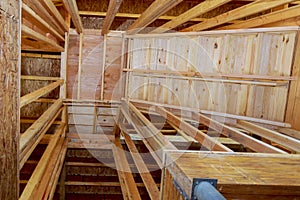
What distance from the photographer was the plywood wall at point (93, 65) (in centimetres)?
509

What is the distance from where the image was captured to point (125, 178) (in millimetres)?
3287

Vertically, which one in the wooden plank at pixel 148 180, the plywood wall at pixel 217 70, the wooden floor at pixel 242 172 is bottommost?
the wooden plank at pixel 148 180

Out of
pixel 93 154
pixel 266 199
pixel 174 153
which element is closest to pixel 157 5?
pixel 174 153

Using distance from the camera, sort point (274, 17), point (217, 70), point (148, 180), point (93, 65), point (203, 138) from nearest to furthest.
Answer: point (203, 138), point (148, 180), point (274, 17), point (217, 70), point (93, 65)

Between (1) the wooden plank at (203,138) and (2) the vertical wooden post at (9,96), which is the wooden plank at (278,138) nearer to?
(1) the wooden plank at (203,138)

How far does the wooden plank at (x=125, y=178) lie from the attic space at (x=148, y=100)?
0.02 meters

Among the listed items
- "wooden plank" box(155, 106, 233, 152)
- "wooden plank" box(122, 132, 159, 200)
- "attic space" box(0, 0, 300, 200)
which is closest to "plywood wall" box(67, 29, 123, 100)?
"attic space" box(0, 0, 300, 200)

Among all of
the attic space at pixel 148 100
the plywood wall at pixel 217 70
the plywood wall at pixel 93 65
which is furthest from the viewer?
the plywood wall at pixel 93 65

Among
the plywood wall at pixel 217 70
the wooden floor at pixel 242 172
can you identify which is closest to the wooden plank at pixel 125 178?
the plywood wall at pixel 217 70

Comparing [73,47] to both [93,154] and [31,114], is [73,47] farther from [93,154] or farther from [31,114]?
[93,154]

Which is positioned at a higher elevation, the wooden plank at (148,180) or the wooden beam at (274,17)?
the wooden beam at (274,17)

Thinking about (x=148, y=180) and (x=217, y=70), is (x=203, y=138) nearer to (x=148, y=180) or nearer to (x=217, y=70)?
(x=148, y=180)

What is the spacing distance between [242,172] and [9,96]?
Result: 3.55ft

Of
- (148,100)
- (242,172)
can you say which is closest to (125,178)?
→ (148,100)
